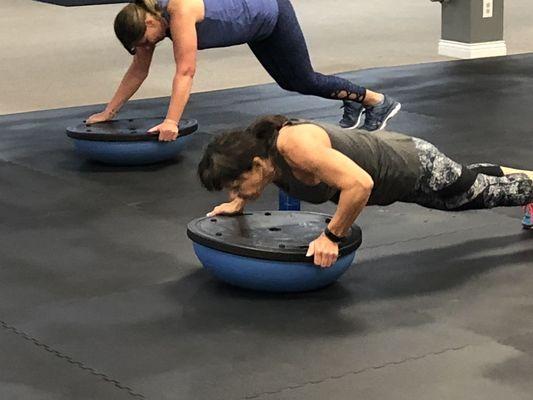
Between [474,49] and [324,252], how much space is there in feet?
17.5

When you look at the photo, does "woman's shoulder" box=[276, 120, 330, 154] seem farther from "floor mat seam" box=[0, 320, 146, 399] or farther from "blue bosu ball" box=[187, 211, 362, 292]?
"floor mat seam" box=[0, 320, 146, 399]

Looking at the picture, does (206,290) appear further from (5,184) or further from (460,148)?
(460,148)

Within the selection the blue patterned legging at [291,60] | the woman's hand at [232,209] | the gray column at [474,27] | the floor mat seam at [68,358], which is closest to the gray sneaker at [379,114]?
the blue patterned legging at [291,60]

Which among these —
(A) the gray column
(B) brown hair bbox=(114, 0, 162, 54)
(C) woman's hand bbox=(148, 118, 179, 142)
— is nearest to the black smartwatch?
(B) brown hair bbox=(114, 0, 162, 54)

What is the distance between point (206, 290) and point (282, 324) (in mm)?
379

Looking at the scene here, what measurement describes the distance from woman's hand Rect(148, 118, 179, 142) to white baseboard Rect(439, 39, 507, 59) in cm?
391

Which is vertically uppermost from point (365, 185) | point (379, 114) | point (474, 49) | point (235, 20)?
point (235, 20)

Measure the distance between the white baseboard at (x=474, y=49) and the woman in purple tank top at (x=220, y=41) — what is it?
9.91ft

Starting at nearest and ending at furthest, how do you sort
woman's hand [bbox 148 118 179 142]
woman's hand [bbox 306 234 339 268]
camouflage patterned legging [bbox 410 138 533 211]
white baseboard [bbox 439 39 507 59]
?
woman's hand [bbox 306 234 339 268], camouflage patterned legging [bbox 410 138 533 211], woman's hand [bbox 148 118 179 142], white baseboard [bbox 439 39 507 59]

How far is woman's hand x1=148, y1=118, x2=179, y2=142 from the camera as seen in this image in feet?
15.3

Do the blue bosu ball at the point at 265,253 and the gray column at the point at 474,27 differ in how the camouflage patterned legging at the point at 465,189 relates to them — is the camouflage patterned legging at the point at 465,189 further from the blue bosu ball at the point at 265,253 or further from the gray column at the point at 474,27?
the gray column at the point at 474,27

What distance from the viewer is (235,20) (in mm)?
4574

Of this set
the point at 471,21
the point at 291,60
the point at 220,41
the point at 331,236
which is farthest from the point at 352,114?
the point at 471,21

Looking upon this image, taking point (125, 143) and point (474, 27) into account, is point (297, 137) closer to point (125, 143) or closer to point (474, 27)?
point (125, 143)
